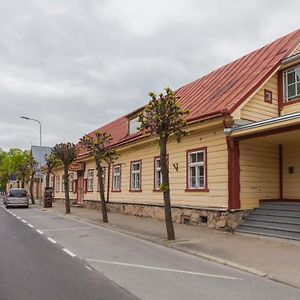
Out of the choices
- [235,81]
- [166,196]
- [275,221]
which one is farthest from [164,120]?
[235,81]

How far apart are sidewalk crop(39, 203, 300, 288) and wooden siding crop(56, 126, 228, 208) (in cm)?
136

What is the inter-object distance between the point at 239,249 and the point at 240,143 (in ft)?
17.2

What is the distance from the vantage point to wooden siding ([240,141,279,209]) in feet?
51.3

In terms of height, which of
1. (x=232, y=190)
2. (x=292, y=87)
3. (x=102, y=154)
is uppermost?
(x=292, y=87)

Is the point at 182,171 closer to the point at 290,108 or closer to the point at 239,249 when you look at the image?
the point at 290,108

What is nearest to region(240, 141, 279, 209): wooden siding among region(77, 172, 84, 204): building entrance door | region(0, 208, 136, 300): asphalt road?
region(0, 208, 136, 300): asphalt road

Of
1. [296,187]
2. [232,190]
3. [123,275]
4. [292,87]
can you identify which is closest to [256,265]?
[123,275]

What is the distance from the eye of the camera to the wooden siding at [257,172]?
15.6m

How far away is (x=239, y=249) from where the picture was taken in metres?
11.5

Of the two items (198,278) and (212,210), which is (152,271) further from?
(212,210)

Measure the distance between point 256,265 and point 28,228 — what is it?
10767mm

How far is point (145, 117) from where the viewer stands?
1395 centimetres

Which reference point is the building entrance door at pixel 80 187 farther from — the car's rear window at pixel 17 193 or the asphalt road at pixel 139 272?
the asphalt road at pixel 139 272

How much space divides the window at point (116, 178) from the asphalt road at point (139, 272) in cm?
1244
